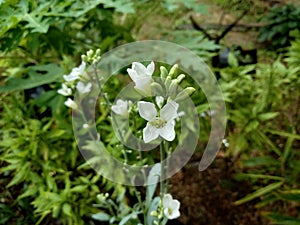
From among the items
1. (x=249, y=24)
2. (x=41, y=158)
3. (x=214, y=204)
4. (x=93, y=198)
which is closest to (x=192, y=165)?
(x=214, y=204)

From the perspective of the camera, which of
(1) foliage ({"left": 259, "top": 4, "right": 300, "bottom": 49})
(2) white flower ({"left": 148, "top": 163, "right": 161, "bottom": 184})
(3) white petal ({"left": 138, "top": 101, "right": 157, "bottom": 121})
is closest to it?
(3) white petal ({"left": 138, "top": 101, "right": 157, "bottom": 121})

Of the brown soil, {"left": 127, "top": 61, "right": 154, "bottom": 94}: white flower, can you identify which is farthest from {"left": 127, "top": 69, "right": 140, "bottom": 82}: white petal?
the brown soil

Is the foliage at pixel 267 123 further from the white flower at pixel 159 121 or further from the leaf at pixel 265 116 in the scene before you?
the white flower at pixel 159 121

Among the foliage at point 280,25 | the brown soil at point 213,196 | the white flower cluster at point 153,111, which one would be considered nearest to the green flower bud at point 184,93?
the white flower cluster at point 153,111

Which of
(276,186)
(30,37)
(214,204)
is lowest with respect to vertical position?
(214,204)

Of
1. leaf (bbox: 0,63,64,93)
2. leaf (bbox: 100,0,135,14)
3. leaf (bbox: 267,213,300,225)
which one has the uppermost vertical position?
leaf (bbox: 100,0,135,14)

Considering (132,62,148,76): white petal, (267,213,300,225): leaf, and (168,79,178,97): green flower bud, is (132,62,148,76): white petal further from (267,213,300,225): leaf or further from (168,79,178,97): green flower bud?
(267,213,300,225): leaf

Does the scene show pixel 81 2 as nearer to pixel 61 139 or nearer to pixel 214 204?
pixel 61 139
